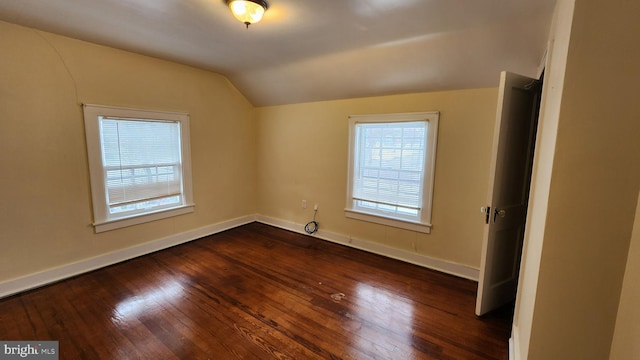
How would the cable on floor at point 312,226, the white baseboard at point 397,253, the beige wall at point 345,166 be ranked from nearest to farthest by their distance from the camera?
the beige wall at point 345,166 → the white baseboard at point 397,253 → the cable on floor at point 312,226

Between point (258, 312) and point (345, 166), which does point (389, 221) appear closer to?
point (345, 166)

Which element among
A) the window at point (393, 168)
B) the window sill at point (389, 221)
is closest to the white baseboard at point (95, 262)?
the window sill at point (389, 221)

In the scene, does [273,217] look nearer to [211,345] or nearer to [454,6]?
[211,345]

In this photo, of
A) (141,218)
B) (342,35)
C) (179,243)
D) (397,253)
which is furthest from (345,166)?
(141,218)

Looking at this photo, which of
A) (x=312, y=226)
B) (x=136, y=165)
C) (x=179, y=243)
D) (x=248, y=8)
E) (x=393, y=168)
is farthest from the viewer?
(x=312, y=226)

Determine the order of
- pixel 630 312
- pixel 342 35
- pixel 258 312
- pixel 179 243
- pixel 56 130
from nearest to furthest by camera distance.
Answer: pixel 630 312, pixel 258 312, pixel 342 35, pixel 56 130, pixel 179 243

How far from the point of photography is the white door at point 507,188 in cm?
205

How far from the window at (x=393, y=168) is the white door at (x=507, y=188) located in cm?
89

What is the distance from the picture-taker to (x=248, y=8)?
6.22 ft

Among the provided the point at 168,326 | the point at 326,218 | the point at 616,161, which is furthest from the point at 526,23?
the point at 168,326

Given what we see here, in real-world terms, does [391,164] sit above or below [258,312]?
above

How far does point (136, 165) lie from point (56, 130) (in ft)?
2.58

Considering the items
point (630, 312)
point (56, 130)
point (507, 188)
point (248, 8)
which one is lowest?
point (630, 312)

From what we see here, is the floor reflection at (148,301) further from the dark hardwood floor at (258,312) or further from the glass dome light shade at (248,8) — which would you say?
the glass dome light shade at (248,8)
